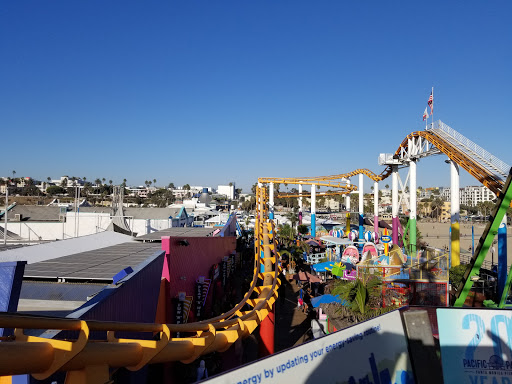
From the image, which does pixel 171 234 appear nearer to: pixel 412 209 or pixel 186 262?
pixel 186 262

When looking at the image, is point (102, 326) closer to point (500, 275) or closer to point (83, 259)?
point (83, 259)

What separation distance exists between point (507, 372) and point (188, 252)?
9545mm

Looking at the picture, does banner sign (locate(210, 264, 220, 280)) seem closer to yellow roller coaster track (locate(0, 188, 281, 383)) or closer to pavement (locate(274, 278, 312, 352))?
pavement (locate(274, 278, 312, 352))

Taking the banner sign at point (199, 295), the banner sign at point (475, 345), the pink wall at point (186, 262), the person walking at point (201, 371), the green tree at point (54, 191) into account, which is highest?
the green tree at point (54, 191)

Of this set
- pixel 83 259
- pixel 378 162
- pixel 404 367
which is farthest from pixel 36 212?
pixel 404 367

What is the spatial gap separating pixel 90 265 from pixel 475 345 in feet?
28.4

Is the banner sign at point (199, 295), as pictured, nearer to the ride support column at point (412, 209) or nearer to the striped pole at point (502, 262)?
the striped pole at point (502, 262)

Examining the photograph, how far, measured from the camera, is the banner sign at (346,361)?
114 inches

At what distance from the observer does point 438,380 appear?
3709 mm

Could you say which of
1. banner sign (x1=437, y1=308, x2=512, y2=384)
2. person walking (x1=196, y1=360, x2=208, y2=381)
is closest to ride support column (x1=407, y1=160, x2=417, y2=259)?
person walking (x1=196, y1=360, x2=208, y2=381)

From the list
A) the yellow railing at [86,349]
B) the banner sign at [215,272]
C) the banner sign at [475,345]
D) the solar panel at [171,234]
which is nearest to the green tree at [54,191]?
the solar panel at [171,234]

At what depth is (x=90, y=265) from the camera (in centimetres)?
955

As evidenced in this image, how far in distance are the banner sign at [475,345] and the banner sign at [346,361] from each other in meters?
0.46

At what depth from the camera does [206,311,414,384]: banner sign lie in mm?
2896
